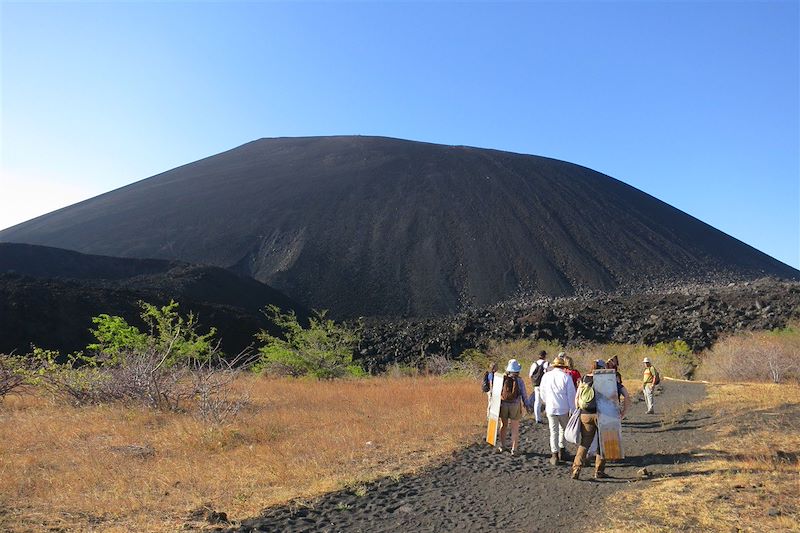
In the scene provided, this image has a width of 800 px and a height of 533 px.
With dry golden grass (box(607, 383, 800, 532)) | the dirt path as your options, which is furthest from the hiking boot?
dry golden grass (box(607, 383, 800, 532))

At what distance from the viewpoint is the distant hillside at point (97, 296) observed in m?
26.7

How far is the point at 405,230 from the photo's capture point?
Answer: 61.4 m

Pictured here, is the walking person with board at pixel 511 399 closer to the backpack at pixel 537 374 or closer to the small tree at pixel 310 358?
the backpack at pixel 537 374

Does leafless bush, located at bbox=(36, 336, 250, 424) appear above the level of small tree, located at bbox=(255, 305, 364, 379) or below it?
above

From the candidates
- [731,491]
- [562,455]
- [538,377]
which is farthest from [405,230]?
[731,491]

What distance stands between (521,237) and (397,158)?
97.0 ft

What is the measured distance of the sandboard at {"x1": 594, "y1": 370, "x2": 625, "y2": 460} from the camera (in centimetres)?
657

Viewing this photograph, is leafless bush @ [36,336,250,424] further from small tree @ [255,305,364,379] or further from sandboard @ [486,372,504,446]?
small tree @ [255,305,364,379]

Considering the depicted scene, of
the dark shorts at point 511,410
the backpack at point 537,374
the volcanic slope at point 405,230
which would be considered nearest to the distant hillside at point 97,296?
the volcanic slope at point 405,230

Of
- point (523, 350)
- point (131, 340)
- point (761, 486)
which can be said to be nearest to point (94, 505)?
point (761, 486)

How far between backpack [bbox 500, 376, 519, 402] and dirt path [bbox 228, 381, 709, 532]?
0.81 m

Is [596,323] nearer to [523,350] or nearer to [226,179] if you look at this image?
[523,350]

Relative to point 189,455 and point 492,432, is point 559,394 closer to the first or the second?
point 492,432

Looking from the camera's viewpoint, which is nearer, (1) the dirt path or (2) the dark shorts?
(1) the dirt path
